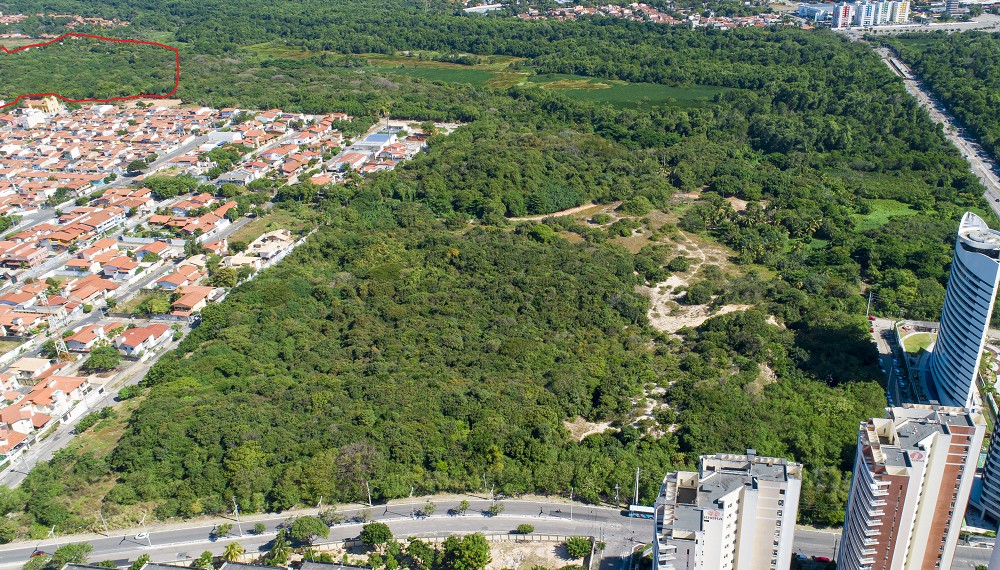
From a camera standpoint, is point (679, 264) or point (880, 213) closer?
point (679, 264)

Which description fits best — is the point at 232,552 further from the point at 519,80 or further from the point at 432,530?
the point at 519,80

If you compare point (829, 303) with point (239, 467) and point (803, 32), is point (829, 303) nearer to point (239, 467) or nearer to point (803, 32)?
point (239, 467)

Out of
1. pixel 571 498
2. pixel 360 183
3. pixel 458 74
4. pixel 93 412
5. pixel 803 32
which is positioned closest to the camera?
pixel 571 498

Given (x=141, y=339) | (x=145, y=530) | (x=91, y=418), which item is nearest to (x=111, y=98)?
(x=141, y=339)

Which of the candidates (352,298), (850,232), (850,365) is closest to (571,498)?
(850,365)

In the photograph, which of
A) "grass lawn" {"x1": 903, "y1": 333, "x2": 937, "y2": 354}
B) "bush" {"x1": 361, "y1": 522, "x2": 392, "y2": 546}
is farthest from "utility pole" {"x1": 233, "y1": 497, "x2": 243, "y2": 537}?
"grass lawn" {"x1": 903, "y1": 333, "x2": 937, "y2": 354}

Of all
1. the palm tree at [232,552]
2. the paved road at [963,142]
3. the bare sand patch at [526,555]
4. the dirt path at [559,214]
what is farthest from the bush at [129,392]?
the paved road at [963,142]
